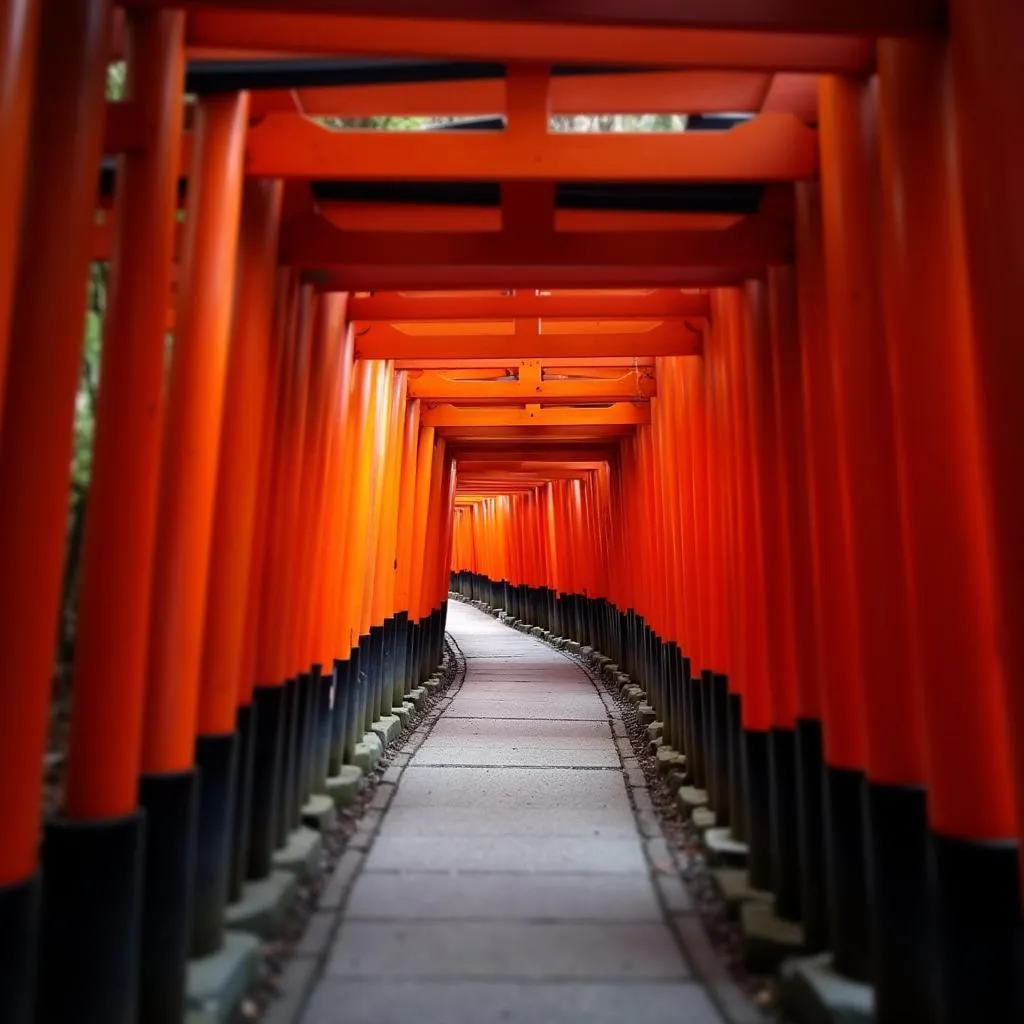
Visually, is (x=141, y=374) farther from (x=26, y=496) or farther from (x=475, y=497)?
(x=475, y=497)

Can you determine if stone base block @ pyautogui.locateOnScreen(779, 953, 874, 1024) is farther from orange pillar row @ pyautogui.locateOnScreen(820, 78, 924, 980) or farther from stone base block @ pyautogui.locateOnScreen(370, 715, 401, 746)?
stone base block @ pyautogui.locateOnScreen(370, 715, 401, 746)

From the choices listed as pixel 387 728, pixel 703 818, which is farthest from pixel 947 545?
pixel 387 728

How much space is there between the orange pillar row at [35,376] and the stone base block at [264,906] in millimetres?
1668

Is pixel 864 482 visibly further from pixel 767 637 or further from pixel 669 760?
pixel 669 760

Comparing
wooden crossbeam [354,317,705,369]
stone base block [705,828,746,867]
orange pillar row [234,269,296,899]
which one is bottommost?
stone base block [705,828,746,867]

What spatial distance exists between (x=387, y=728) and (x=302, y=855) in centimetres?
334

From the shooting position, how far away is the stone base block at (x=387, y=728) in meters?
7.48

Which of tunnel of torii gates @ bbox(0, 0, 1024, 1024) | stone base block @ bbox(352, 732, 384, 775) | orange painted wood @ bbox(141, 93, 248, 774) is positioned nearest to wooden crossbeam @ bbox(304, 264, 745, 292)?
tunnel of torii gates @ bbox(0, 0, 1024, 1024)

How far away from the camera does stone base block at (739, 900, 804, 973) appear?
3.51 m

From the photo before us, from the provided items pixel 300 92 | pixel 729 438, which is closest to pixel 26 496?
pixel 300 92

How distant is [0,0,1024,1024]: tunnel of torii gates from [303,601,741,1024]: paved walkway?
1.93 ft

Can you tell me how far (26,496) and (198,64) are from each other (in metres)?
2.04

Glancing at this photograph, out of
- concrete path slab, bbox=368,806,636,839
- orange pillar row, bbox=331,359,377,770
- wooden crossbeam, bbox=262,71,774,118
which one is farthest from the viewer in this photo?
orange pillar row, bbox=331,359,377,770

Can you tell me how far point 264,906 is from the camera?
3.72 metres
